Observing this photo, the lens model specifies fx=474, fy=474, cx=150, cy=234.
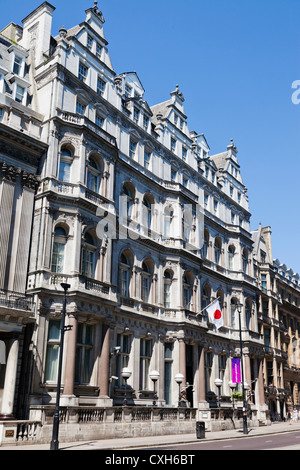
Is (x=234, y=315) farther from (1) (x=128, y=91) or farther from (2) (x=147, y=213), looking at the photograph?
(1) (x=128, y=91)

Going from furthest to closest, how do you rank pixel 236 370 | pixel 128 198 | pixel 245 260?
pixel 245 260 → pixel 236 370 → pixel 128 198

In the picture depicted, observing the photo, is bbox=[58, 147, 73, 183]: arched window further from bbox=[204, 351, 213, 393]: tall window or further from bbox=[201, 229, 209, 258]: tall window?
bbox=[204, 351, 213, 393]: tall window

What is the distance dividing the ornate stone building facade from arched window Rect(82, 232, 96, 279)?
0.11 metres

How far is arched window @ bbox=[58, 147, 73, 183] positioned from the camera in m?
32.5

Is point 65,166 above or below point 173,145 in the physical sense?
below

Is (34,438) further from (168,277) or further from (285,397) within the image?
(285,397)

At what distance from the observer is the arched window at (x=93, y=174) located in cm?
3397

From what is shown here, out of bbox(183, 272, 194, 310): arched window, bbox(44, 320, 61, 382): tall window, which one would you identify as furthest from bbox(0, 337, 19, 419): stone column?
bbox(183, 272, 194, 310): arched window

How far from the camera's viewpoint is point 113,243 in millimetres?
34938

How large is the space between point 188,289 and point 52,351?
1691 centimetres

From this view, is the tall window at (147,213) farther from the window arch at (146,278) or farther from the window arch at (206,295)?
the window arch at (206,295)

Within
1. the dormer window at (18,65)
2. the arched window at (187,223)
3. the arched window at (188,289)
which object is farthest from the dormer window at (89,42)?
the arched window at (188,289)

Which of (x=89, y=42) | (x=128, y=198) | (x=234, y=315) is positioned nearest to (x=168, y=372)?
(x=128, y=198)

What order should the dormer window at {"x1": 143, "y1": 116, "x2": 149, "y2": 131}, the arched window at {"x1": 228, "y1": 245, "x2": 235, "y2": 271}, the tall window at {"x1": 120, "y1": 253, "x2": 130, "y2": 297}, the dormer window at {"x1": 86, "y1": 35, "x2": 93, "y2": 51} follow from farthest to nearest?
the arched window at {"x1": 228, "y1": 245, "x2": 235, "y2": 271}
the dormer window at {"x1": 143, "y1": 116, "x2": 149, "y2": 131}
the dormer window at {"x1": 86, "y1": 35, "x2": 93, "y2": 51}
the tall window at {"x1": 120, "y1": 253, "x2": 130, "y2": 297}
